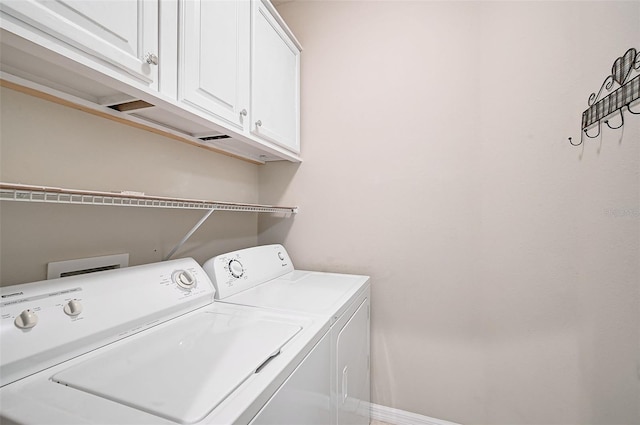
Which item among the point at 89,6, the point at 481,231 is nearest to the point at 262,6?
the point at 89,6

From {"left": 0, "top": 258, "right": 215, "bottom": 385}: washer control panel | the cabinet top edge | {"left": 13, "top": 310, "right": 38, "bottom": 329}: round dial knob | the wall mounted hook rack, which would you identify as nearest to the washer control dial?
{"left": 0, "top": 258, "right": 215, "bottom": 385}: washer control panel

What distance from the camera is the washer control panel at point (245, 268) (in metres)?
1.28

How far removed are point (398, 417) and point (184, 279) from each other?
1.63 m

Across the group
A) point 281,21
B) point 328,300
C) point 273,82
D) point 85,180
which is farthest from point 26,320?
point 281,21

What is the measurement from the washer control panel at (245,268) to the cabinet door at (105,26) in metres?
0.81

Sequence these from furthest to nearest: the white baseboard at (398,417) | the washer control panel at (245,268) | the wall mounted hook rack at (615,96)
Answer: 1. the white baseboard at (398,417)
2. the washer control panel at (245,268)
3. the wall mounted hook rack at (615,96)

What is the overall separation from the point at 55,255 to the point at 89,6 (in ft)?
2.62

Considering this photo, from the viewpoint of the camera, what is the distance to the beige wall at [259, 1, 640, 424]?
4.54 ft

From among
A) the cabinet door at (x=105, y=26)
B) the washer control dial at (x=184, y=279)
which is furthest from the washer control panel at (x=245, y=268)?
Answer: the cabinet door at (x=105, y=26)

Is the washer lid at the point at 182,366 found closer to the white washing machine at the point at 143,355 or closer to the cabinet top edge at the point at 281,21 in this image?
the white washing machine at the point at 143,355

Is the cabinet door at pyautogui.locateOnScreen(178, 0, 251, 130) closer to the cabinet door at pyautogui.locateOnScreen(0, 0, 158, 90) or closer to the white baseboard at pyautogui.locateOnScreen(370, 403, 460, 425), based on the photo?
the cabinet door at pyautogui.locateOnScreen(0, 0, 158, 90)

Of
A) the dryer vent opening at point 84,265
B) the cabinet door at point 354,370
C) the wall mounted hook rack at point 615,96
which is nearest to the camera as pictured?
the dryer vent opening at point 84,265

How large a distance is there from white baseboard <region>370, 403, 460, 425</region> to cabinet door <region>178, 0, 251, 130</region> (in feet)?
6.41

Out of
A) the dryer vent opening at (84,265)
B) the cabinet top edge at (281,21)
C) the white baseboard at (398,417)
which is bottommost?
the white baseboard at (398,417)
